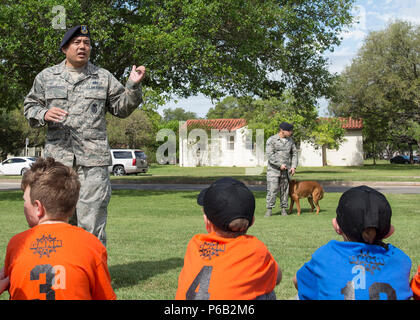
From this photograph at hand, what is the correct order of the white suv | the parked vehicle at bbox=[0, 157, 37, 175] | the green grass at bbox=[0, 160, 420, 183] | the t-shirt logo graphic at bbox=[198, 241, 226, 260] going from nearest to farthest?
the t-shirt logo graphic at bbox=[198, 241, 226, 260] → the green grass at bbox=[0, 160, 420, 183] → the white suv → the parked vehicle at bbox=[0, 157, 37, 175]

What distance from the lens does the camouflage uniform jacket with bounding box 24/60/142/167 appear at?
188 inches

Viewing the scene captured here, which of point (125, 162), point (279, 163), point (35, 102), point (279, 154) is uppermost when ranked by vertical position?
point (35, 102)

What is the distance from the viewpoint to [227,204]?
9.16 ft

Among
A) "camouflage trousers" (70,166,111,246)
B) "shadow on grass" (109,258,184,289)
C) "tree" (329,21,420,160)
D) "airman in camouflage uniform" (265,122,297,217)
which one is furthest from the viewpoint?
"tree" (329,21,420,160)

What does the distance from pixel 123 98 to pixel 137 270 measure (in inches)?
82.2

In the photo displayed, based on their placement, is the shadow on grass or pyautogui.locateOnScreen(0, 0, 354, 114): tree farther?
pyautogui.locateOnScreen(0, 0, 354, 114): tree

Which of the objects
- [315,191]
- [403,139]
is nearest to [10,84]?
[315,191]

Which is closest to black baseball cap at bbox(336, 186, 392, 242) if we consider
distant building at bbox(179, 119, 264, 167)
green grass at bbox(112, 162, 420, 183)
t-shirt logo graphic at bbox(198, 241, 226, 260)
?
t-shirt logo graphic at bbox(198, 241, 226, 260)

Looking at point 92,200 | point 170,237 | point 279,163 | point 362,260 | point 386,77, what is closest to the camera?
point 362,260

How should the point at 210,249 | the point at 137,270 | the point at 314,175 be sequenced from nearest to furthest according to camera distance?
the point at 210,249
the point at 137,270
the point at 314,175

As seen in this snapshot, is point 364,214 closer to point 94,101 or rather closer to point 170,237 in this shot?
point 94,101

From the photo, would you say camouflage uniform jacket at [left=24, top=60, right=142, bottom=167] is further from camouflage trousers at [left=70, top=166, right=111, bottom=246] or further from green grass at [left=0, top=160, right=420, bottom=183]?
green grass at [left=0, top=160, right=420, bottom=183]

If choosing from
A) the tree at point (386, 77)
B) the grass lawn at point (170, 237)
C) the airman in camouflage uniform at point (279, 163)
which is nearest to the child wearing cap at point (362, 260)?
the grass lawn at point (170, 237)

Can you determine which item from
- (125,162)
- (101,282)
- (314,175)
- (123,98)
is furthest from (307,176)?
(101,282)
